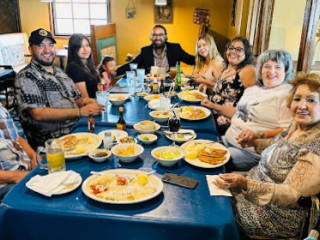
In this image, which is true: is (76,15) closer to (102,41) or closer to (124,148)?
(102,41)

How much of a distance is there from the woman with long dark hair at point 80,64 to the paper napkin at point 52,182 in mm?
1546

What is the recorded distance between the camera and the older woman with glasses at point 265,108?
1848mm

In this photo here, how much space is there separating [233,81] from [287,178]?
4.31 feet

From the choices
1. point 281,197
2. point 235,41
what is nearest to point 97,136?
point 281,197

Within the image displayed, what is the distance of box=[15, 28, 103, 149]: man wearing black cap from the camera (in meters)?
2.01

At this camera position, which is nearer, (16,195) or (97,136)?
(16,195)

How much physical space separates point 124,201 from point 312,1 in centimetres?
184

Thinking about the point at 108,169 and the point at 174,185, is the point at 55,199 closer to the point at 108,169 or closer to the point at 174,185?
the point at 108,169

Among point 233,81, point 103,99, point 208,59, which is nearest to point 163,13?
point 208,59

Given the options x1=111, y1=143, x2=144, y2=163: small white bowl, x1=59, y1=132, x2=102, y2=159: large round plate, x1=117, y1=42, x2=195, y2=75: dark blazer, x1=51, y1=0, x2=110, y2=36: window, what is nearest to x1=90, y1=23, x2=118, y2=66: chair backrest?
x1=51, y1=0, x2=110, y2=36: window

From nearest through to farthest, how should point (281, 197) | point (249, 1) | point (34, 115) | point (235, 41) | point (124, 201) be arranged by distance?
point (124, 201)
point (281, 197)
point (34, 115)
point (235, 41)
point (249, 1)

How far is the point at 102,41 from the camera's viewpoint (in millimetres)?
4789

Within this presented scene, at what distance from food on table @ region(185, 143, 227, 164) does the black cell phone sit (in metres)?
0.18

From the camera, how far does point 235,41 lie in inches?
99.0
